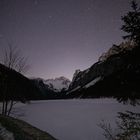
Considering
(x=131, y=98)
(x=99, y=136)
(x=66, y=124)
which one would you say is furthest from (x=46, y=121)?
(x=131, y=98)

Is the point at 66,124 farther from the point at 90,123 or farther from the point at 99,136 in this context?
the point at 99,136

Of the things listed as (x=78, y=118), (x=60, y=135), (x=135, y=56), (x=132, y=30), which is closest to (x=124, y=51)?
(x=135, y=56)

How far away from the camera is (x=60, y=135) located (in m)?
18.9

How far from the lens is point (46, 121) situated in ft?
82.4

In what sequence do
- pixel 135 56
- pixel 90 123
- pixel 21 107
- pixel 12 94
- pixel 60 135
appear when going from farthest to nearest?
pixel 21 107, pixel 12 94, pixel 90 123, pixel 60 135, pixel 135 56

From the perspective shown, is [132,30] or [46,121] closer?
[132,30]

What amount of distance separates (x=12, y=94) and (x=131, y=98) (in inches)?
812

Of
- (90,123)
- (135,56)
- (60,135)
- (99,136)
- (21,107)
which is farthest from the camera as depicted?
(21,107)

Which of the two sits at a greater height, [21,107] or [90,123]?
[21,107]

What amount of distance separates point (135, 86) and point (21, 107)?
77.4 feet

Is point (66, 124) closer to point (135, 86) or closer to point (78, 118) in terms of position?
point (78, 118)

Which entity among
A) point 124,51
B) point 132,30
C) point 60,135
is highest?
point 132,30

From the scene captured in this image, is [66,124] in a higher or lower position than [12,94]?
lower

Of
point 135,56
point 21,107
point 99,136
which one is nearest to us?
point 135,56
